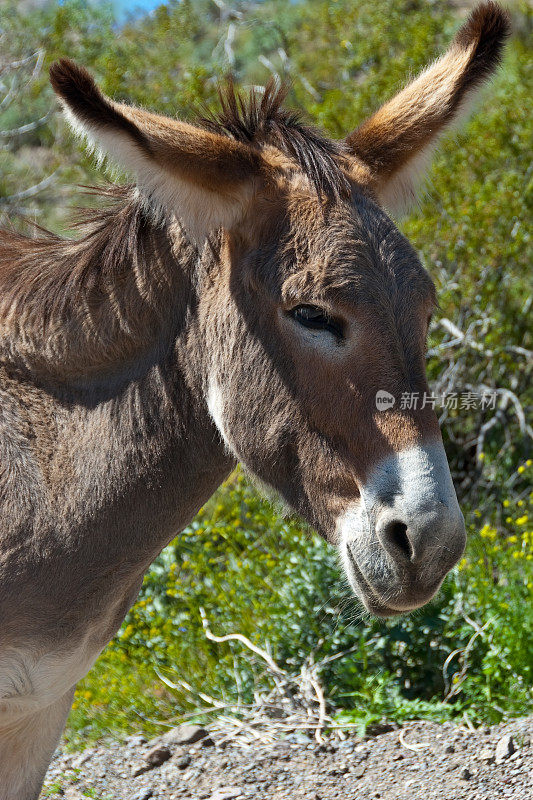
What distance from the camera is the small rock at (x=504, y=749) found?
11.8 feet

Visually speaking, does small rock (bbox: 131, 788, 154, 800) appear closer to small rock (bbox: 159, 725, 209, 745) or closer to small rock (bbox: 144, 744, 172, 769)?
small rock (bbox: 144, 744, 172, 769)

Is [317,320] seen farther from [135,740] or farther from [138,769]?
[135,740]

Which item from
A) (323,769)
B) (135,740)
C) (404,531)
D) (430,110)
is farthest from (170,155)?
(135,740)

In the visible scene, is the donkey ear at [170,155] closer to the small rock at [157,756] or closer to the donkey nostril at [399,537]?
the donkey nostril at [399,537]

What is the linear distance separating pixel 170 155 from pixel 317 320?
1.93ft

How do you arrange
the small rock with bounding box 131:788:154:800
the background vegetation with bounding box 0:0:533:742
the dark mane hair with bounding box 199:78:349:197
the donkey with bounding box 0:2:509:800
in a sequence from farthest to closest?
the background vegetation with bounding box 0:0:533:742 → the small rock with bounding box 131:788:154:800 → the dark mane hair with bounding box 199:78:349:197 → the donkey with bounding box 0:2:509:800

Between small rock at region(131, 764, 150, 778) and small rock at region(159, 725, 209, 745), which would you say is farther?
small rock at region(159, 725, 209, 745)


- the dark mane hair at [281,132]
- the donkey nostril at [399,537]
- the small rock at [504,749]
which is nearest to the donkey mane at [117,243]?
the dark mane hair at [281,132]

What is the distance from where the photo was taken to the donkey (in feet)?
7.32

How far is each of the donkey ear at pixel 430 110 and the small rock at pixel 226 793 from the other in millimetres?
2519

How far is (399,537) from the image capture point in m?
2.17

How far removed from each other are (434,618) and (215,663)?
4.26 ft

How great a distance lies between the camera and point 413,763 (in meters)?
3.73

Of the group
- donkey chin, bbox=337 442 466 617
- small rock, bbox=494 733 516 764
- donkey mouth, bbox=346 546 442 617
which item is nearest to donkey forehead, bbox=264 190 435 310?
donkey chin, bbox=337 442 466 617
